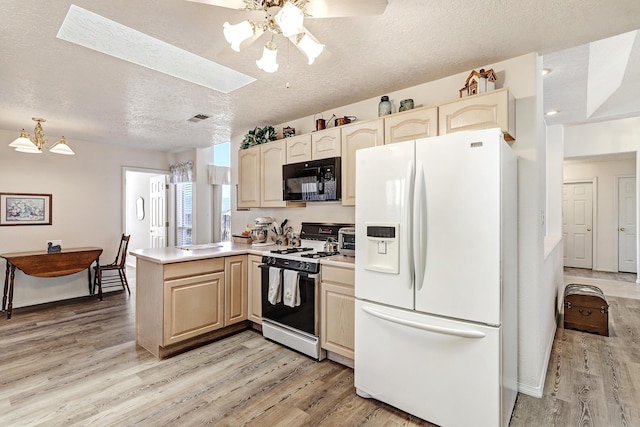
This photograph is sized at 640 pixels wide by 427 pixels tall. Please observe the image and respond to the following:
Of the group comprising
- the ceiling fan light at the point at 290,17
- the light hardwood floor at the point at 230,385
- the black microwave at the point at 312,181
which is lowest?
the light hardwood floor at the point at 230,385

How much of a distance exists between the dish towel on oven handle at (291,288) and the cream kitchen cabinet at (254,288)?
48 cm

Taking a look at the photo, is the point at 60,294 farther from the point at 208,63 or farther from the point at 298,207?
the point at 208,63

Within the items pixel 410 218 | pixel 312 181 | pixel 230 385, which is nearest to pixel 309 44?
pixel 410 218

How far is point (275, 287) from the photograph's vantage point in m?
2.96

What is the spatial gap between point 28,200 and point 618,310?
803 cm

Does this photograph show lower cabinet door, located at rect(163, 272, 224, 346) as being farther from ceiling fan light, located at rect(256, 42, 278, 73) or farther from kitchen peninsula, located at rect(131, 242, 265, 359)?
ceiling fan light, located at rect(256, 42, 278, 73)

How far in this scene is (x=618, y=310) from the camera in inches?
157

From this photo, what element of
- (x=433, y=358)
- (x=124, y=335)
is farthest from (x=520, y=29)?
(x=124, y=335)

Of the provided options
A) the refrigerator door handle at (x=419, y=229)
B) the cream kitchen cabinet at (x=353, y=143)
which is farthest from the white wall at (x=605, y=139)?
the refrigerator door handle at (x=419, y=229)

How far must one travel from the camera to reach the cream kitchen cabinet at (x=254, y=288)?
3270mm

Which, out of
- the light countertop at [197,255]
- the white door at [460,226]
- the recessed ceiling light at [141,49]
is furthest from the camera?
the light countertop at [197,255]

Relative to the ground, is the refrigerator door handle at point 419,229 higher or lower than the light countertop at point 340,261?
higher

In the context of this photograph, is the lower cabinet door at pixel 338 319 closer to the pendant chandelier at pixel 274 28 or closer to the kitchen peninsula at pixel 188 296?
the kitchen peninsula at pixel 188 296

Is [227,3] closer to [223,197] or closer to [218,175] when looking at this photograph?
[218,175]
